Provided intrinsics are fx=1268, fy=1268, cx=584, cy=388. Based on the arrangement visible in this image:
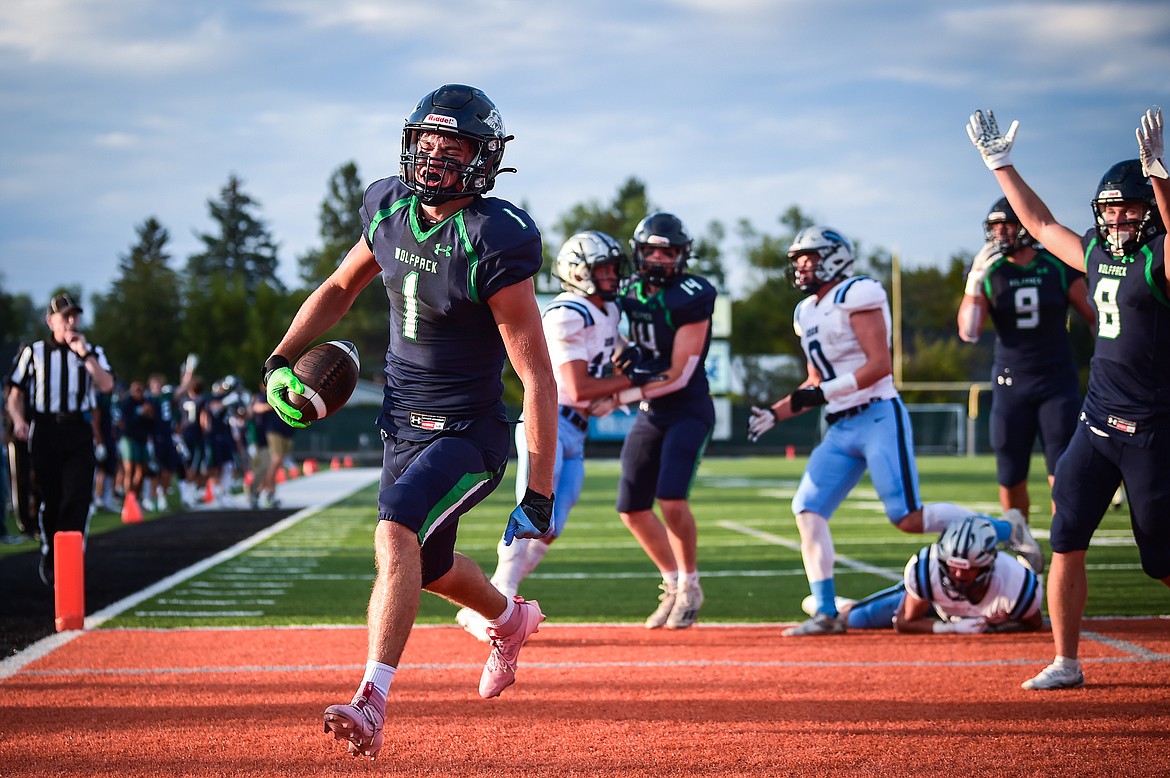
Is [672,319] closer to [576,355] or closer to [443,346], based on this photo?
[576,355]

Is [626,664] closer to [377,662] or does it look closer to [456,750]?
[456,750]

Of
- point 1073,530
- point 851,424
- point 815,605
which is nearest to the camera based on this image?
point 1073,530

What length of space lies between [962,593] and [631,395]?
78.4 inches

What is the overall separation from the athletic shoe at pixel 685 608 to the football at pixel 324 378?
3.06 metres

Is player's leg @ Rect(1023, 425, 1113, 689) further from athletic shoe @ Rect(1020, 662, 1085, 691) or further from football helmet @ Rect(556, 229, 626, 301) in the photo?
football helmet @ Rect(556, 229, 626, 301)

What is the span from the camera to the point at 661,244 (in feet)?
23.1

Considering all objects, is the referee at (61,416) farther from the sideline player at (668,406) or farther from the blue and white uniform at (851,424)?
the blue and white uniform at (851,424)

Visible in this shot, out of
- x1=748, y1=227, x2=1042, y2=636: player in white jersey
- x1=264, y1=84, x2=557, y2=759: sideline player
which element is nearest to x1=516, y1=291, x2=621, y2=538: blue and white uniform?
x1=748, y1=227, x2=1042, y2=636: player in white jersey

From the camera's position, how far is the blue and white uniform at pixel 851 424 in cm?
658

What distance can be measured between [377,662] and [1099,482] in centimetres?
300

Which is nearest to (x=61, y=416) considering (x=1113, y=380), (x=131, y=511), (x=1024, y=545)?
(x=1024, y=545)

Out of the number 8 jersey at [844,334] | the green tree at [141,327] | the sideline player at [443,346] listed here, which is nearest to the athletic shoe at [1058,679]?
the number 8 jersey at [844,334]

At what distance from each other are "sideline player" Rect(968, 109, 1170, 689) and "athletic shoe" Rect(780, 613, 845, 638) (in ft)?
4.92

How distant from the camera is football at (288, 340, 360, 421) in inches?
164
